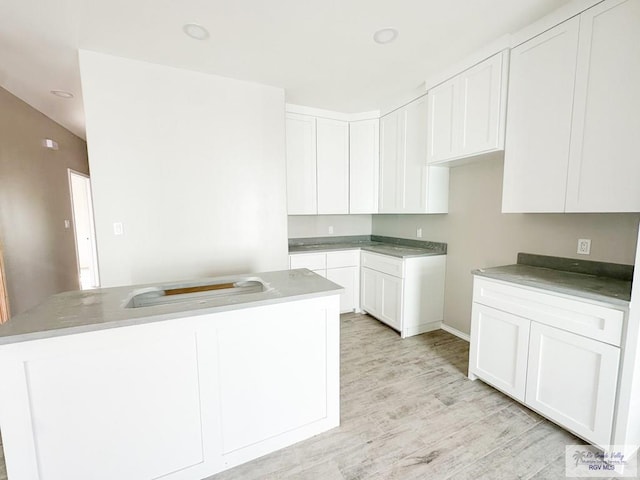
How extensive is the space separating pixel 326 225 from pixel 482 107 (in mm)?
2316

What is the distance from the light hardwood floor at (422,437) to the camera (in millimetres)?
1427

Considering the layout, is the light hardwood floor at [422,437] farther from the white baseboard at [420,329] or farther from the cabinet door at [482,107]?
the cabinet door at [482,107]

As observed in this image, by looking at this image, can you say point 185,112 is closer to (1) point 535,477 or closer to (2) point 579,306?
(2) point 579,306

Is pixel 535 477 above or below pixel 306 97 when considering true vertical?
below

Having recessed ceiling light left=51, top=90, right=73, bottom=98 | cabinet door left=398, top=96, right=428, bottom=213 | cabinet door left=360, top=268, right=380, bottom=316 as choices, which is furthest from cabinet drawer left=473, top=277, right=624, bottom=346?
recessed ceiling light left=51, top=90, right=73, bottom=98

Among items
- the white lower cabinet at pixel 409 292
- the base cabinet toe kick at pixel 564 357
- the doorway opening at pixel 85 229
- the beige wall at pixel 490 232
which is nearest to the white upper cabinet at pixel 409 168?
the beige wall at pixel 490 232

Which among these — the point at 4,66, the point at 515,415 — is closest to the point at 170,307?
the point at 515,415

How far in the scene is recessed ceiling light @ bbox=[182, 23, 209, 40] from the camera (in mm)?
1855

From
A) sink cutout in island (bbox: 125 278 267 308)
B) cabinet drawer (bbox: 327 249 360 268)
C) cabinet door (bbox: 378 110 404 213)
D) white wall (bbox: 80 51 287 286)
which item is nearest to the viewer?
sink cutout in island (bbox: 125 278 267 308)

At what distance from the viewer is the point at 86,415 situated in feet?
3.83

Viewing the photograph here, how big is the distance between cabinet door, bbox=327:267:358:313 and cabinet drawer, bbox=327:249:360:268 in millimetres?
53

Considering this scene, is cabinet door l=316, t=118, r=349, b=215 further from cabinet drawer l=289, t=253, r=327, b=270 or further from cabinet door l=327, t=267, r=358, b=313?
cabinet door l=327, t=267, r=358, b=313

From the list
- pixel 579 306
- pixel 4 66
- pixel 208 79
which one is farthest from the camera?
pixel 208 79

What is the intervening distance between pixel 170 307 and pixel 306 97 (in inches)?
103
